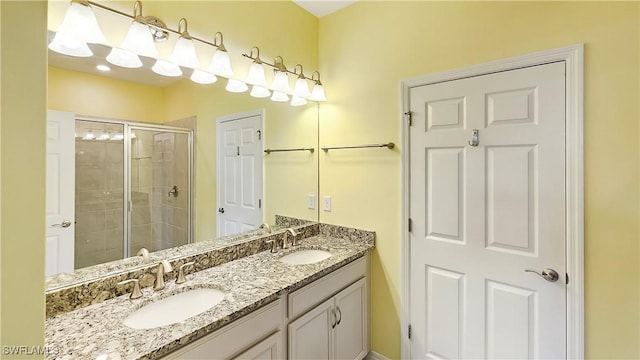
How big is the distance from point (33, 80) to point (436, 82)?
5.94 ft

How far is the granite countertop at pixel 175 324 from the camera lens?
2.89ft

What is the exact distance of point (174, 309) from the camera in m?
1.28

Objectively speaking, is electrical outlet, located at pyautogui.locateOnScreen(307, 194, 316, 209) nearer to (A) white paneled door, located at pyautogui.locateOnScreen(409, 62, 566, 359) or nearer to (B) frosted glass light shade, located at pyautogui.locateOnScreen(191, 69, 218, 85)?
(A) white paneled door, located at pyautogui.locateOnScreen(409, 62, 566, 359)

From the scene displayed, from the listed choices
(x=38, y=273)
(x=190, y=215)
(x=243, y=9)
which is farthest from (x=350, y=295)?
(x=243, y=9)

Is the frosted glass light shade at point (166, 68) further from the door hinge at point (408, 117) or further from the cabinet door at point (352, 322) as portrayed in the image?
the cabinet door at point (352, 322)

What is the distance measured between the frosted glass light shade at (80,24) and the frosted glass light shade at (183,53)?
33cm

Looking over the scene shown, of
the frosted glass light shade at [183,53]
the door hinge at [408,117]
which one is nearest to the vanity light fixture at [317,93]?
the door hinge at [408,117]

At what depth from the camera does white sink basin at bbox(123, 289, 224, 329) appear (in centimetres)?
115

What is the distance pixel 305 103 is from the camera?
2.29m

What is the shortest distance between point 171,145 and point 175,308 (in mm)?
826

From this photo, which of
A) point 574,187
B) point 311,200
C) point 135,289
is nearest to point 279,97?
point 311,200

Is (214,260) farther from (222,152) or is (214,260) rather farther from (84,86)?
(84,86)

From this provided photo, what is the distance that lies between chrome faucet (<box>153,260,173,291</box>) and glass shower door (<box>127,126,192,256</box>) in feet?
0.62

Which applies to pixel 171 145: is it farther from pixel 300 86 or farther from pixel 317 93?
pixel 317 93
